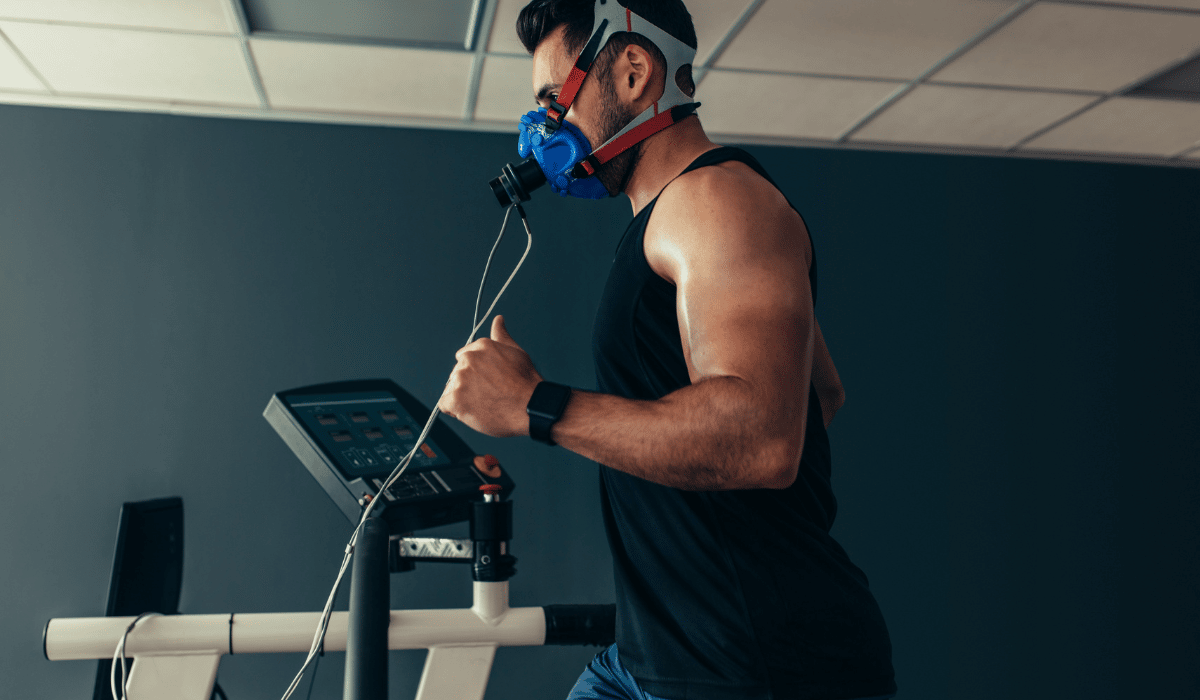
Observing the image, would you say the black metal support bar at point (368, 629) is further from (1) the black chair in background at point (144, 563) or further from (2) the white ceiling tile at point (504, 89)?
(2) the white ceiling tile at point (504, 89)

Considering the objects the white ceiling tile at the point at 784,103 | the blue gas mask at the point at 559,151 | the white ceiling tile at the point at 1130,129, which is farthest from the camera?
the white ceiling tile at the point at 1130,129

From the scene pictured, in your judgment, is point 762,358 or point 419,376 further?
point 419,376

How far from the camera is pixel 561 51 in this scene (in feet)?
3.50

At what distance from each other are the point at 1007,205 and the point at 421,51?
270cm

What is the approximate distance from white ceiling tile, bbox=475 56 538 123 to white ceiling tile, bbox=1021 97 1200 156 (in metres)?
2.30

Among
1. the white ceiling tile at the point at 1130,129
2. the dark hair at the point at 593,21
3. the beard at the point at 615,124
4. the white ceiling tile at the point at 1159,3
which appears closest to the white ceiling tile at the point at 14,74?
the dark hair at the point at 593,21

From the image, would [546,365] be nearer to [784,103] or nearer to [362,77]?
[362,77]

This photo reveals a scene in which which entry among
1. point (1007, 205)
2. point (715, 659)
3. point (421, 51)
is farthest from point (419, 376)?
point (1007, 205)

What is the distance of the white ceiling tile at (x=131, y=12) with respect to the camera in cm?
224

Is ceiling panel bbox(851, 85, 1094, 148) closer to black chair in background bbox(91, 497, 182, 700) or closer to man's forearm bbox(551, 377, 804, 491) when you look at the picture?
man's forearm bbox(551, 377, 804, 491)

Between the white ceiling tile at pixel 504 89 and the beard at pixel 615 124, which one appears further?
the white ceiling tile at pixel 504 89

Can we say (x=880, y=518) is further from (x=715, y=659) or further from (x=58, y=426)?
(x=58, y=426)

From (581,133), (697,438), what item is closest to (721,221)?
(697,438)

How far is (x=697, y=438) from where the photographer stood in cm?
75
